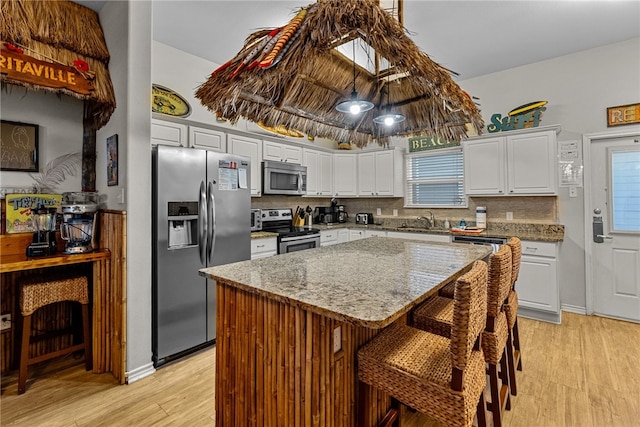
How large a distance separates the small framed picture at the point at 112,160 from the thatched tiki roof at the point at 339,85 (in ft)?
3.48

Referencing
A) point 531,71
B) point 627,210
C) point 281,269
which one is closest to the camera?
point 281,269

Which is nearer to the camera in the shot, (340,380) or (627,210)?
(340,380)

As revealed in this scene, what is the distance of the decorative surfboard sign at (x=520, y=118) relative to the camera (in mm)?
3645

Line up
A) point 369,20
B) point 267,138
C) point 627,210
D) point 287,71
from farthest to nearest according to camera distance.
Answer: point 267,138 → point 627,210 → point 287,71 → point 369,20

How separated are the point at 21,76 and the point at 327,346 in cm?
259

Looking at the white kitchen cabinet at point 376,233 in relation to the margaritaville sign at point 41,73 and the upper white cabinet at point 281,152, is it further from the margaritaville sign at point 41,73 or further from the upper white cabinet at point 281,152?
the margaritaville sign at point 41,73

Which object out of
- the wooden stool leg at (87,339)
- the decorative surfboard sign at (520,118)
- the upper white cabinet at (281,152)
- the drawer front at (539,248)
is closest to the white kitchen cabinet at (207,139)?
the upper white cabinet at (281,152)

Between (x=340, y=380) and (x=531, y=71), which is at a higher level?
(x=531, y=71)

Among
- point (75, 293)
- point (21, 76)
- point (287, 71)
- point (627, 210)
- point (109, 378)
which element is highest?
point (21, 76)

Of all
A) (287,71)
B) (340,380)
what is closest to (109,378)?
(340,380)

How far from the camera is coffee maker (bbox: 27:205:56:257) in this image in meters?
2.19

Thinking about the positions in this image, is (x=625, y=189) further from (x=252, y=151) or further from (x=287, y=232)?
(x=252, y=151)

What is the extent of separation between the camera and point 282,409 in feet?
4.25

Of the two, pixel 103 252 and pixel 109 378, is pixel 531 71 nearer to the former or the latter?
pixel 103 252
